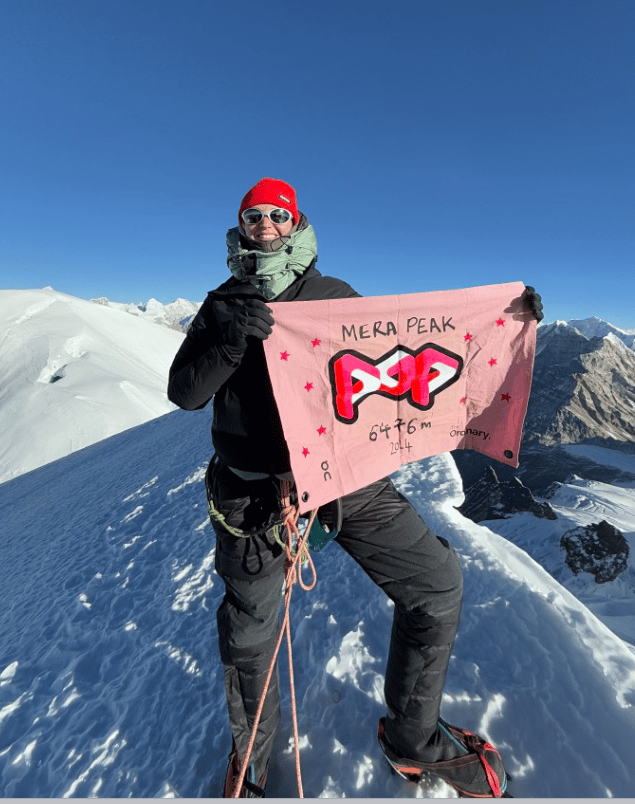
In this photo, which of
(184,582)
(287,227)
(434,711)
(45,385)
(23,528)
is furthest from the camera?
(45,385)

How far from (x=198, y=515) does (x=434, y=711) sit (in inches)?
184

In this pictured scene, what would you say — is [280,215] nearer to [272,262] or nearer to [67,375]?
[272,262]

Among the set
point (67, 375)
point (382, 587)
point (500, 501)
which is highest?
point (382, 587)

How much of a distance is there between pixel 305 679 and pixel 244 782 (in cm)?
84

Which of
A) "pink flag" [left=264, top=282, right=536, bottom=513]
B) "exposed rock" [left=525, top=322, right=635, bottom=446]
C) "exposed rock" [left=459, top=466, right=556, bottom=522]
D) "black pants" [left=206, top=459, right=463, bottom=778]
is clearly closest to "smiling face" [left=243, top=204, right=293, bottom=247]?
"pink flag" [left=264, top=282, right=536, bottom=513]

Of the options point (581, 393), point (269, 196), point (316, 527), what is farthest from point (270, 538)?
point (581, 393)

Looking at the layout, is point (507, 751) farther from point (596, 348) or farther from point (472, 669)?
point (596, 348)

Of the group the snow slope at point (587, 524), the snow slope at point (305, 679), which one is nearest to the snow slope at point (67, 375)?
the snow slope at point (305, 679)

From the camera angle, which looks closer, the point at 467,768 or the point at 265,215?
the point at 467,768

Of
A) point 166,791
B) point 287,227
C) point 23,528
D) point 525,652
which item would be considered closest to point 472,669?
point 525,652

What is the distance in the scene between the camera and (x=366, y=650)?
3.20 metres

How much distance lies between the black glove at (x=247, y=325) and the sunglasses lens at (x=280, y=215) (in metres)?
0.68

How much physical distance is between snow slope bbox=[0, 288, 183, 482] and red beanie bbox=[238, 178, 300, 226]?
787 inches

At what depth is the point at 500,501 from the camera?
73.7 m
